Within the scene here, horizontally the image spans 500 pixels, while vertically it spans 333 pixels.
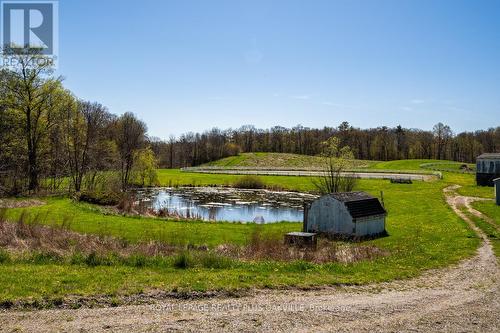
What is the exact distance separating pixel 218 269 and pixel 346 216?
1552 cm

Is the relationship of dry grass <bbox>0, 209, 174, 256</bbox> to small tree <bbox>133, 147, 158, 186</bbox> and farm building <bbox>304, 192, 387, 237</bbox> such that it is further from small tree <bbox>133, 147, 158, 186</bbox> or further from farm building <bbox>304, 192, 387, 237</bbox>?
small tree <bbox>133, 147, 158, 186</bbox>

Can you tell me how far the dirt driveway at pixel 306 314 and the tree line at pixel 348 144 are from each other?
130 m

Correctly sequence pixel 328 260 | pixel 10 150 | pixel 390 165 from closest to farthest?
1. pixel 328 260
2. pixel 10 150
3. pixel 390 165

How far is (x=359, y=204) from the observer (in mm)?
30797

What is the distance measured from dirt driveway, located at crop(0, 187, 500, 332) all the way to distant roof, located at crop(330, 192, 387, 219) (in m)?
15.2

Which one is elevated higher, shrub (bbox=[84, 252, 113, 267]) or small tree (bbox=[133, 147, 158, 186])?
small tree (bbox=[133, 147, 158, 186])

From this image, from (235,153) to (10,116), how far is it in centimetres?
10917

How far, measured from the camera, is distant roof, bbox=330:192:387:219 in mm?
29953

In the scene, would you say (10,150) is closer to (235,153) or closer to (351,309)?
(351,309)

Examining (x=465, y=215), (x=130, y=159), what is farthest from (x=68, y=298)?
(x=130, y=159)

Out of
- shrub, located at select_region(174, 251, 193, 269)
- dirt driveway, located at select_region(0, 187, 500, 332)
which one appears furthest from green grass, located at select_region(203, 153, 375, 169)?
dirt driveway, located at select_region(0, 187, 500, 332)

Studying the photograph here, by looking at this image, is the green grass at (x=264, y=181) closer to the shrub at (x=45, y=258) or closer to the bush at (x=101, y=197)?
the bush at (x=101, y=197)

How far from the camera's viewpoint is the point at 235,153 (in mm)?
157000

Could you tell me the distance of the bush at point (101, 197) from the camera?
143 ft
